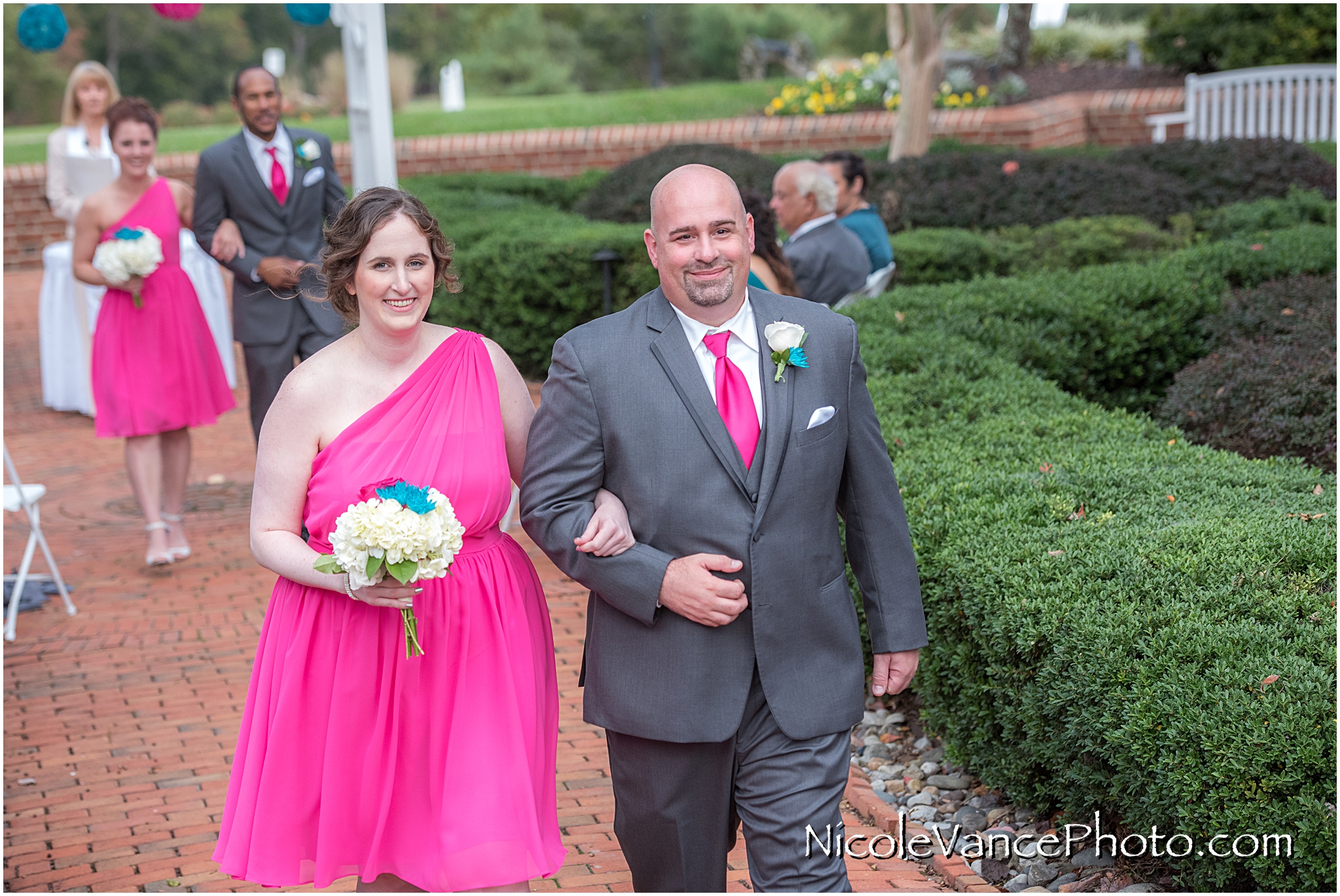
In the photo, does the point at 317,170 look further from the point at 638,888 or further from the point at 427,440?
the point at 638,888

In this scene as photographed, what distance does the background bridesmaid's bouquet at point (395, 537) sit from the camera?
8.61 ft

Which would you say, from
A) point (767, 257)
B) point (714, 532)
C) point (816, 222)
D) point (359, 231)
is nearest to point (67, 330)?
point (816, 222)

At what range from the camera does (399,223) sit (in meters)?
3.03

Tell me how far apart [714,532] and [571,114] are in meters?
18.2

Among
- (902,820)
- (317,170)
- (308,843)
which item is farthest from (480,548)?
(317,170)

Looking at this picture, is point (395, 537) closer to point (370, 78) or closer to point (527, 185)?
point (370, 78)

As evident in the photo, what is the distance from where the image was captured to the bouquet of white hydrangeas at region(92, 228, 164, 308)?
20.9 feet

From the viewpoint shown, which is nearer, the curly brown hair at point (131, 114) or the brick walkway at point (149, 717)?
the brick walkway at point (149, 717)

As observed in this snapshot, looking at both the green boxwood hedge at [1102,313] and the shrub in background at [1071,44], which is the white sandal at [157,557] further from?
the shrub in background at [1071,44]

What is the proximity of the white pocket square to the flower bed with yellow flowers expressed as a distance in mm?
15349

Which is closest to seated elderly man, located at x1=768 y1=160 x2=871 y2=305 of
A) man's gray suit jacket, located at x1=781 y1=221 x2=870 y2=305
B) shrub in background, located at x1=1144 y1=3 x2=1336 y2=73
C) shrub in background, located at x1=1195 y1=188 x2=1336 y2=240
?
man's gray suit jacket, located at x1=781 y1=221 x2=870 y2=305

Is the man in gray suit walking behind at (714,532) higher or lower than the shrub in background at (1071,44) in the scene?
lower

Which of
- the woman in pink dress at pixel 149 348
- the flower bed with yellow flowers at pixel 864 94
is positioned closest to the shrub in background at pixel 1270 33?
the flower bed with yellow flowers at pixel 864 94

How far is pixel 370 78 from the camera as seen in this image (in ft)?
25.7
